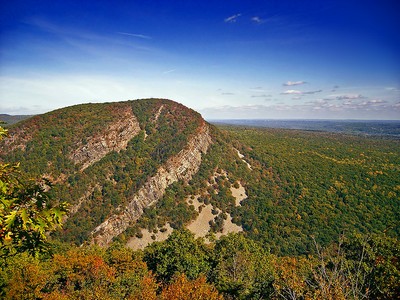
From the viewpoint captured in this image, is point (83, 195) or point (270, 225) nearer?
point (270, 225)

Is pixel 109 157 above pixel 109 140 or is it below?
below

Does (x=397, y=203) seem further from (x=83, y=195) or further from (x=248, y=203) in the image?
(x=83, y=195)

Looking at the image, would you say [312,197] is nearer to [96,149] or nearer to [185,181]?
[185,181]

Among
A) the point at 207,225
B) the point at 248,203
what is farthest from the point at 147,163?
the point at 248,203

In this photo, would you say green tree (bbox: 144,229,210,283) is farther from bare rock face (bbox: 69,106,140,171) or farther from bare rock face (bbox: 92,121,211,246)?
bare rock face (bbox: 69,106,140,171)

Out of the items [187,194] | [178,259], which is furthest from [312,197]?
[178,259]

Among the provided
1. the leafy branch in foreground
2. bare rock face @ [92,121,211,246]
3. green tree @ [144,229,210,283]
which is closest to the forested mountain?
green tree @ [144,229,210,283]
